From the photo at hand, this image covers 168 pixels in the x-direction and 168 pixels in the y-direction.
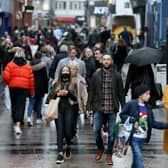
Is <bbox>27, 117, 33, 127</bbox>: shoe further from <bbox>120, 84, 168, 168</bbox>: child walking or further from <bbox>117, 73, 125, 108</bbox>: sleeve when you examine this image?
<bbox>120, 84, 168, 168</bbox>: child walking

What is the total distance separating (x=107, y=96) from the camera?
1292cm

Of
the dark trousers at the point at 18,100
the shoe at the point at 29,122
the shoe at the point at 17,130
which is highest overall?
the dark trousers at the point at 18,100

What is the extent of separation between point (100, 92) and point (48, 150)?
1.83 m

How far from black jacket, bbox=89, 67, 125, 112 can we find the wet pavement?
35.5 inches

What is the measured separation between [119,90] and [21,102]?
12.2 feet

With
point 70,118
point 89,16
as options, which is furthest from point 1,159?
point 89,16

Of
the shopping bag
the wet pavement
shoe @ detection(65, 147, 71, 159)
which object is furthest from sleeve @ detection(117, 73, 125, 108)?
the shopping bag

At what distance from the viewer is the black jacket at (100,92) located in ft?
42.2

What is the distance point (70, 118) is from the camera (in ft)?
Answer: 42.7

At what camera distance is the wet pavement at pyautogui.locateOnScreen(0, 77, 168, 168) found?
1283 centimetres

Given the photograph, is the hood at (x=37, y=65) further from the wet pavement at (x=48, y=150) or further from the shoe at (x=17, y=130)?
the shoe at (x=17, y=130)

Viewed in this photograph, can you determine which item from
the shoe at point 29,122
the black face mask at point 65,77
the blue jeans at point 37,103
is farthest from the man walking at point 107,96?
the blue jeans at point 37,103

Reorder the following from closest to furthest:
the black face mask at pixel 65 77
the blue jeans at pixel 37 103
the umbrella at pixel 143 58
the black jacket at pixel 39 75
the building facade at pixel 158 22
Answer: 1. the black face mask at pixel 65 77
2. the umbrella at pixel 143 58
3. the black jacket at pixel 39 75
4. the blue jeans at pixel 37 103
5. the building facade at pixel 158 22

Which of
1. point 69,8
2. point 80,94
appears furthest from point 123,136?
point 69,8
